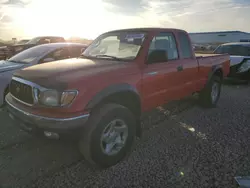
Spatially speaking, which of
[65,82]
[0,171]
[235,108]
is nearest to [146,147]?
[65,82]

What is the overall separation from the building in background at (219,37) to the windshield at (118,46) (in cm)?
5519

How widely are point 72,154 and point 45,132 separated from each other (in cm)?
86

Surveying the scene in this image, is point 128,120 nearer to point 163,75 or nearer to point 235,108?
point 163,75

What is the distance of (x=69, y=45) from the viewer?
619 centimetres

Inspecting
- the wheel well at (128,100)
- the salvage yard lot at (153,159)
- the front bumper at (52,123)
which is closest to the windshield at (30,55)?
the salvage yard lot at (153,159)

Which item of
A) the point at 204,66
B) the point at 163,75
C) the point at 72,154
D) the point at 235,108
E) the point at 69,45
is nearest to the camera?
the point at 72,154

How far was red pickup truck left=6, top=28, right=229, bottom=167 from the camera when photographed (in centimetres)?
251

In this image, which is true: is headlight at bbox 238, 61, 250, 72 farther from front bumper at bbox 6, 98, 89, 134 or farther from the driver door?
front bumper at bbox 6, 98, 89, 134

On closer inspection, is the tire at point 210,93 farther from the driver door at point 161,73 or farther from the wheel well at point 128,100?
the wheel well at point 128,100

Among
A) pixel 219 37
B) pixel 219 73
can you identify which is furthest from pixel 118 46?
pixel 219 37

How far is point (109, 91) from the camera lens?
277 cm

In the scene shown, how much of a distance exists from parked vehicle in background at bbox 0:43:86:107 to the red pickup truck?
5.78 feet

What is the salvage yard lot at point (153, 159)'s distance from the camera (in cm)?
262

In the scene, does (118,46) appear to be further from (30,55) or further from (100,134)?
(30,55)
